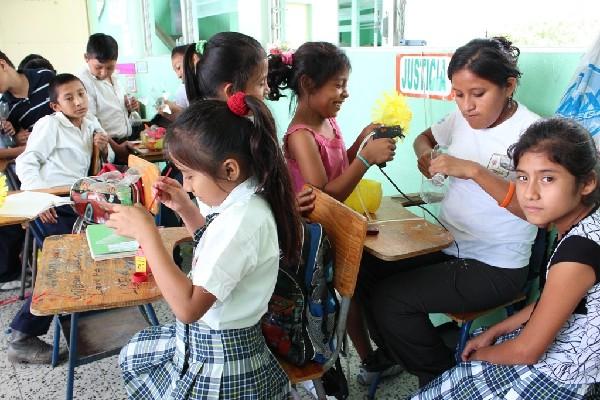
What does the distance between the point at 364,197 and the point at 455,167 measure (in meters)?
0.44

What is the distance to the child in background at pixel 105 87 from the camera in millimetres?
3691

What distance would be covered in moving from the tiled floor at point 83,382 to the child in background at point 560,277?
0.80 m

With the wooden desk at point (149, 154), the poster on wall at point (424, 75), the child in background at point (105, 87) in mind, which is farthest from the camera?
the child in background at point (105, 87)

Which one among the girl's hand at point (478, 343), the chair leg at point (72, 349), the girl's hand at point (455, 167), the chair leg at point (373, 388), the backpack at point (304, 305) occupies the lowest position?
the chair leg at point (373, 388)

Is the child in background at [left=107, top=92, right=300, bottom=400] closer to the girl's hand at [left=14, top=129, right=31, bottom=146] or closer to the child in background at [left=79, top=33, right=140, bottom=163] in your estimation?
the girl's hand at [left=14, top=129, right=31, bottom=146]

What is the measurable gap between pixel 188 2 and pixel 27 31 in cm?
478

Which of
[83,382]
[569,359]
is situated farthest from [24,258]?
[569,359]

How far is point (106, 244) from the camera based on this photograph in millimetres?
1578

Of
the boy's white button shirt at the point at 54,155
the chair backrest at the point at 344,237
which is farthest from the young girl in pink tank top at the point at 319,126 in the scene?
the boy's white button shirt at the point at 54,155

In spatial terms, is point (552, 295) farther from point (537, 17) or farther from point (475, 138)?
point (537, 17)

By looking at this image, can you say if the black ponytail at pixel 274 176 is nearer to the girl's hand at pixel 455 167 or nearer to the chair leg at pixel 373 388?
the girl's hand at pixel 455 167

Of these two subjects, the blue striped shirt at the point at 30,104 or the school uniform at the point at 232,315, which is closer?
the school uniform at the point at 232,315

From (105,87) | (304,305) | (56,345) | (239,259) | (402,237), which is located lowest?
(56,345)

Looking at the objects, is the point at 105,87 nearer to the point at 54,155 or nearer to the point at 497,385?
the point at 54,155
